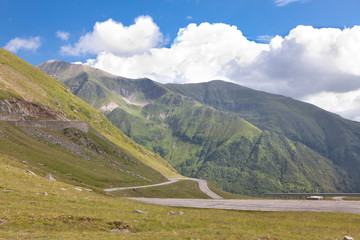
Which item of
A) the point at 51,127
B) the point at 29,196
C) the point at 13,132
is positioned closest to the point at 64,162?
the point at 13,132

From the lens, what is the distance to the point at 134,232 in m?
24.0

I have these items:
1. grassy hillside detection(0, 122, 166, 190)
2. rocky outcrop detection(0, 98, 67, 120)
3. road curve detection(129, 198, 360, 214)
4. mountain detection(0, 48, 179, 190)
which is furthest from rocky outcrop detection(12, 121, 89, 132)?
road curve detection(129, 198, 360, 214)

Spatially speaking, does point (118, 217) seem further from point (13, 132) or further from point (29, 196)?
point (13, 132)

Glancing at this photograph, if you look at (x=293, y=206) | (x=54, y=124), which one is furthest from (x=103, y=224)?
(x=54, y=124)

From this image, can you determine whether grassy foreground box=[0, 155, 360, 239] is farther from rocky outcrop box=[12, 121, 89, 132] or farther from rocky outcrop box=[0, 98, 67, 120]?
rocky outcrop box=[0, 98, 67, 120]

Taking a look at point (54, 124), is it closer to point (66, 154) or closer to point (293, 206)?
point (66, 154)

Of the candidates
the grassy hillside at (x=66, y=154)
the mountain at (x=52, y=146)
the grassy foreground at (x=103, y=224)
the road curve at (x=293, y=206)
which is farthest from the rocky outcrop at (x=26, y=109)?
the grassy foreground at (x=103, y=224)

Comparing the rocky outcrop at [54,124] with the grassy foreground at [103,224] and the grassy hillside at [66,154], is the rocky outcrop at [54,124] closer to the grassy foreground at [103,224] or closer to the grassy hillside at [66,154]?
the grassy hillside at [66,154]

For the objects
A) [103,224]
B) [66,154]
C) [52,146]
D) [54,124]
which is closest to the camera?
[103,224]

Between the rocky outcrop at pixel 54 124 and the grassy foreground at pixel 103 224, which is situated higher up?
the rocky outcrop at pixel 54 124

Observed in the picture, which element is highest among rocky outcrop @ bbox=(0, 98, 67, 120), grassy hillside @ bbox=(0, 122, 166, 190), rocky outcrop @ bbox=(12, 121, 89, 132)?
rocky outcrop @ bbox=(0, 98, 67, 120)

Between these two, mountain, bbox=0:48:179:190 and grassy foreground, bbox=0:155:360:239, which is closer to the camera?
grassy foreground, bbox=0:155:360:239

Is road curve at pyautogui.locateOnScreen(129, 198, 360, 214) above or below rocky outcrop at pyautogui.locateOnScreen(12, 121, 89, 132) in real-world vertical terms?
below

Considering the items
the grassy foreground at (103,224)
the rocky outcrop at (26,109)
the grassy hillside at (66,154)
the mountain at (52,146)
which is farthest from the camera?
the rocky outcrop at (26,109)
